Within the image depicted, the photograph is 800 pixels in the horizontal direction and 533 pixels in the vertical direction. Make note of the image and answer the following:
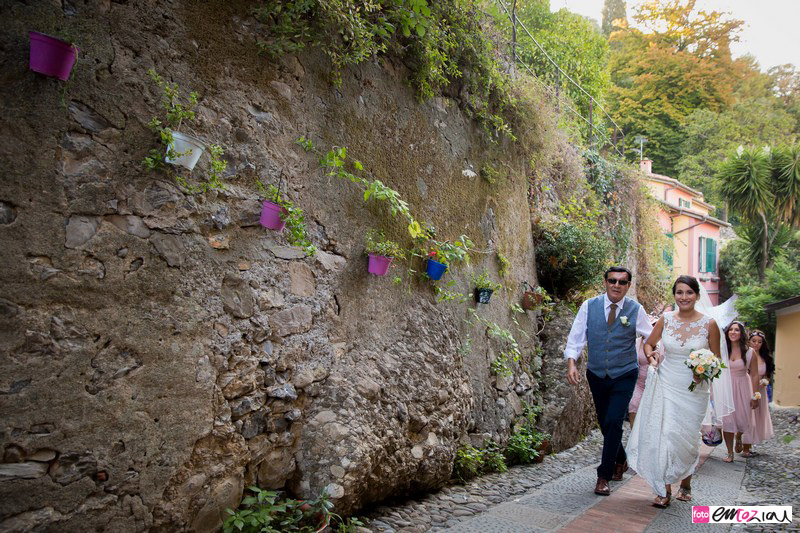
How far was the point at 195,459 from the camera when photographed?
9.22ft

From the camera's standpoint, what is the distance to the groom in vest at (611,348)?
484 cm

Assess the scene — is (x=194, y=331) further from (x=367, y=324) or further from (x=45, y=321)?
(x=367, y=324)

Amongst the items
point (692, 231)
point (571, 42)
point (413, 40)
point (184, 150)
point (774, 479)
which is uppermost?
point (571, 42)

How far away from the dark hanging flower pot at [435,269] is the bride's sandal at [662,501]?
7.64ft

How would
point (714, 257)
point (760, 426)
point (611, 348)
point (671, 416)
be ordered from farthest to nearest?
point (714, 257) < point (760, 426) < point (611, 348) < point (671, 416)

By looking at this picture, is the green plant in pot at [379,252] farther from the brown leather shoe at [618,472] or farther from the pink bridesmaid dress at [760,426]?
the pink bridesmaid dress at [760,426]

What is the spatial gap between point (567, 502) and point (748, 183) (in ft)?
65.5

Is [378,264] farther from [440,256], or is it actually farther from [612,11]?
[612,11]

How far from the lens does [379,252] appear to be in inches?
159

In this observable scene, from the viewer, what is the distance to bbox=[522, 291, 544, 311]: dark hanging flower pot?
6.80 m

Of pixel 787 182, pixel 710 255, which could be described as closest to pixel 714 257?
pixel 710 255

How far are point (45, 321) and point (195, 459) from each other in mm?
958

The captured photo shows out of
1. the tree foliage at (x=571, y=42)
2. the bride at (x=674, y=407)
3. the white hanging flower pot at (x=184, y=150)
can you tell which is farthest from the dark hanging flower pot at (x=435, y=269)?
the tree foliage at (x=571, y=42)

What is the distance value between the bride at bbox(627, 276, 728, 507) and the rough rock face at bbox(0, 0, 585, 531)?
1.54 metres
